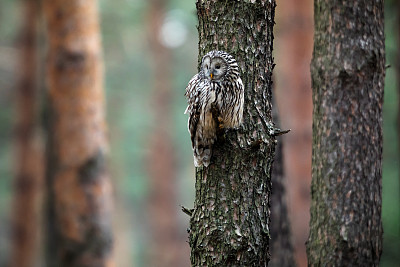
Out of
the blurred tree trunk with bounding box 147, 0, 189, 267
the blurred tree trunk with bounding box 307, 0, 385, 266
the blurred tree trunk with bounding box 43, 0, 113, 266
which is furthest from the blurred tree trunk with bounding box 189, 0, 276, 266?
the blurred tree trunk with bounding box 147, 0, 189, 267

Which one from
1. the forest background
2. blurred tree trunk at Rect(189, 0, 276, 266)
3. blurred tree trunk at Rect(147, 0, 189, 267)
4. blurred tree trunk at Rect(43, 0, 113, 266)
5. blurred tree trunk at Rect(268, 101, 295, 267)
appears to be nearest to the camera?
blurred tree trunk at Rect(189, 0, 276, 266)

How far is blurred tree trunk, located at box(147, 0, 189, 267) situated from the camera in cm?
1505

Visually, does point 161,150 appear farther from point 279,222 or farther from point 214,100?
point 214,100

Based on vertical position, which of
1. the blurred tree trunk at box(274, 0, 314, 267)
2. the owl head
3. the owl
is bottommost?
the owl

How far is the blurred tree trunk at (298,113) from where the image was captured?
8797 millimetres

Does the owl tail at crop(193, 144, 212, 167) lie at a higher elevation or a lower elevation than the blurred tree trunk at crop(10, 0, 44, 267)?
lower

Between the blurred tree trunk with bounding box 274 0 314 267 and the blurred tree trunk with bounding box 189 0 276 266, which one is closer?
the blurred tree trunk with bounding box 189 0 276 266

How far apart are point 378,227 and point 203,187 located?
164cm

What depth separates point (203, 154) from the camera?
3.70 meters

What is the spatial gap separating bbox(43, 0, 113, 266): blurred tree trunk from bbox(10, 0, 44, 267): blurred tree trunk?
319 cm

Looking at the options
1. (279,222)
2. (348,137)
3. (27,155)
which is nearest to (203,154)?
(348,137)

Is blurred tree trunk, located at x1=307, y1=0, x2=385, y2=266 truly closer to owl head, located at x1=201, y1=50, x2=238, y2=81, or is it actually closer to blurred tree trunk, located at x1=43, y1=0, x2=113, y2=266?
owl head, located at x1=201, y1=50, x2=238, y2=81

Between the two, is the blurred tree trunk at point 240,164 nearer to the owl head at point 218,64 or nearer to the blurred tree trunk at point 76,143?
the owl head at point 218,64

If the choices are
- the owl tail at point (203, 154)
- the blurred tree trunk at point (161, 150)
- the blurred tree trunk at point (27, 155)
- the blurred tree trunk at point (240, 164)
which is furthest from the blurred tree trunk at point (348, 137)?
the blurred tree trunk at point (161, 150)
